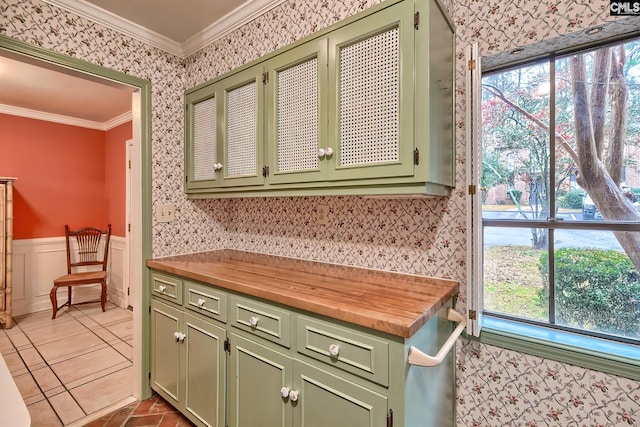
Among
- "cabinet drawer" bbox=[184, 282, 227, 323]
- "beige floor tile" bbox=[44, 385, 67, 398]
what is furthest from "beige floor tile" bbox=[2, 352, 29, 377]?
"cabinet drawer" bbox=[184, 282, 227, 323]

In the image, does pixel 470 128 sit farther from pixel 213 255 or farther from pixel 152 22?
pixel 152 22

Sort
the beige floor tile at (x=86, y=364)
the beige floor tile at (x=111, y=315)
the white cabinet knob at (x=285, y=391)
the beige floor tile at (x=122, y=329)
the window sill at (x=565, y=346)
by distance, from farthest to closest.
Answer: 1. the beige floor tile at (x=111, y=315)
2. the beige floor tile at (x=122, y=329)
3. the beige floor tile at (x=86, y=364)
4. the white cabinet knob at (x=285, y=391)
5. the window sill at (x=565, y=346)

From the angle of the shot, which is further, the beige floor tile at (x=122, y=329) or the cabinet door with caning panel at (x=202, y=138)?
the beige floor tile at (x=122, y=329)

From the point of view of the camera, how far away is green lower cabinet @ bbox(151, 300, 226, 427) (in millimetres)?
1657

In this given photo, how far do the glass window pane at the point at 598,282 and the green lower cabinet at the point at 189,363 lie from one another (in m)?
1.63

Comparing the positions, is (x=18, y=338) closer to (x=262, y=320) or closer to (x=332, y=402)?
(x=262, y=320)

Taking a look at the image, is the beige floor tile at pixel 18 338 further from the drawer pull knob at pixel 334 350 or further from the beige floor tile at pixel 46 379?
the drawer pull knob at pixel 334 350

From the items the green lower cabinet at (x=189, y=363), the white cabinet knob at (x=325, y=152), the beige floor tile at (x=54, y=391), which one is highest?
the white cabinet knob at (x=325, y=152)

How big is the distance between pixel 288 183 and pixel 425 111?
788 mm

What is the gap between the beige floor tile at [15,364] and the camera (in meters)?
2.52

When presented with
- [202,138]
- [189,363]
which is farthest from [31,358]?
[202,138]

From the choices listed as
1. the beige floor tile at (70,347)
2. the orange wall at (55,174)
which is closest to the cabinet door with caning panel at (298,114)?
the beige floor tile at (70,347)

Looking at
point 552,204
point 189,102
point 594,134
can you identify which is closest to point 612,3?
point 594,134

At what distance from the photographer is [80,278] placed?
3.83 metres
